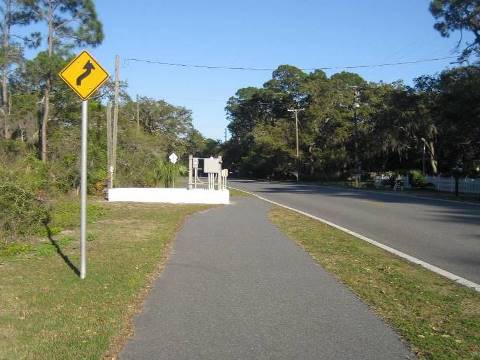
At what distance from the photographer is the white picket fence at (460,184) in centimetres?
3578

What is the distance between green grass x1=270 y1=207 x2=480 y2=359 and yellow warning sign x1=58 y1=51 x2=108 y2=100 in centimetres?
457

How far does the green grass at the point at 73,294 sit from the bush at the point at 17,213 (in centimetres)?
71

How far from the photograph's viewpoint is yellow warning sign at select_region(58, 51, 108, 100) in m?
7.93

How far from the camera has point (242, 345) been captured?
5348 mm

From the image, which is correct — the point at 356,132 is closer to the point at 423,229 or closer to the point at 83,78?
the point at 423,229

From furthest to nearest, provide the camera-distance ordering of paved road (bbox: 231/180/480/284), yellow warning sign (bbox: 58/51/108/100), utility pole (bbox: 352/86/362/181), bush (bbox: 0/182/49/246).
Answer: utility pole (bbox: 352/86/362/181), bush (bbox: 0/182/49/246), paved road (bbox: 231/180/480/284), yellow warning sign (bbox: 58/51/108/100)

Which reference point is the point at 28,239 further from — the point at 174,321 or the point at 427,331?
the point at 427,331

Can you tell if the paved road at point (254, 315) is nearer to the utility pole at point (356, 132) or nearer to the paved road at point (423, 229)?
the paved road at point (423, 229)

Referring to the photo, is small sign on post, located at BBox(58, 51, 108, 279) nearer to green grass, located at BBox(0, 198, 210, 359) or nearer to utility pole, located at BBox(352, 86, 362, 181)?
green grass, located at BBox(0, 198, 210, 359)

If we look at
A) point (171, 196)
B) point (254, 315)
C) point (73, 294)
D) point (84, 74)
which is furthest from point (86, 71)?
point (171, 196)

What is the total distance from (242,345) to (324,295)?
235 cm

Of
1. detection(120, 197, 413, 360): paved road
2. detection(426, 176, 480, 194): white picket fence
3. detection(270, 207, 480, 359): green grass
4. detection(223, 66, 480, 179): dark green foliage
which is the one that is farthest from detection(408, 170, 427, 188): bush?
detection(120, 197, 413, 360): paved road

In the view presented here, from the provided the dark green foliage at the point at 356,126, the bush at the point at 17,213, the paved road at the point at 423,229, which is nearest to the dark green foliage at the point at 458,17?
the dark green foliage at the point at 356,126

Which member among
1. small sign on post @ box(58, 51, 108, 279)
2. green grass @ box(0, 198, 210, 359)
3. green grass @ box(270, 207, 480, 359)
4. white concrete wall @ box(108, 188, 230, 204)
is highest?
small sign on post @ box(58, 51, 108, 279)
